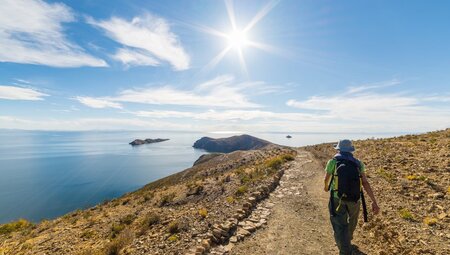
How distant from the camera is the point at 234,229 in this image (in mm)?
10094

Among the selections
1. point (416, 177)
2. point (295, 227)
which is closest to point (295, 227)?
point (295, 227)

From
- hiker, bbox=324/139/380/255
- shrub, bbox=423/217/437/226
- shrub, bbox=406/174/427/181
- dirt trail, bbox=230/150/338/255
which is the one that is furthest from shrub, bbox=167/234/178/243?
shrub, bbox=406/174/427/181

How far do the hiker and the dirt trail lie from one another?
83.8 inches

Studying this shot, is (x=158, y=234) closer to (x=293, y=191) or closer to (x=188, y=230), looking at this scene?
(x=188, y=230)

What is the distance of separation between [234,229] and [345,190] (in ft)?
17.5

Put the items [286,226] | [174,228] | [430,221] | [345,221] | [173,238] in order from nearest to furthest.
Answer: [345,221] → [430,221] → [173,238] → [286,226] → [174,228]

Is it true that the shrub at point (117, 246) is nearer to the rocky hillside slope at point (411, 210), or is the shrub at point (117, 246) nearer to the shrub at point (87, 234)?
the shrub at point (87, 234)

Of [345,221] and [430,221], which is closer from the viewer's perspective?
[345,221]

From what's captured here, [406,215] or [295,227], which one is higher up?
[406,215]

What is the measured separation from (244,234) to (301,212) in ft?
13.1

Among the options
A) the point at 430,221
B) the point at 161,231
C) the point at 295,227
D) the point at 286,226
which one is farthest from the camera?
the point at 161,231

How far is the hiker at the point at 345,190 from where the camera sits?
20.2ft

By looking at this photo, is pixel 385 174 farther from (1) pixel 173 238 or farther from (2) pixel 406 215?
(1) pixel 173 238

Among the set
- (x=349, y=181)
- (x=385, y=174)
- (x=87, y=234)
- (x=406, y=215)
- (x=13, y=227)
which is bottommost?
(x=13, y=227)
